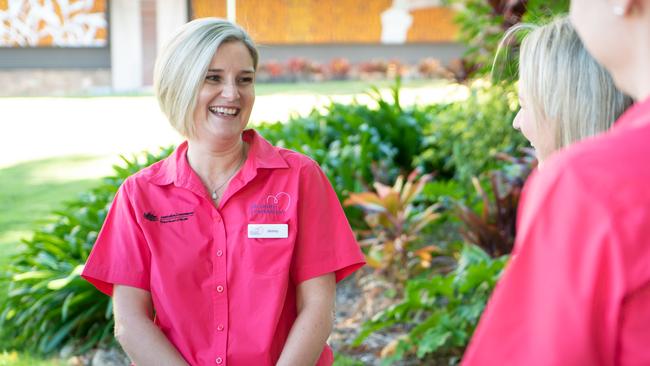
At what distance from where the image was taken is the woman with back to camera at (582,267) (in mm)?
938

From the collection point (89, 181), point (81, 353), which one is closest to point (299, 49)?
point (89, 181)

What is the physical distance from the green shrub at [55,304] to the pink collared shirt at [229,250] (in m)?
2.35

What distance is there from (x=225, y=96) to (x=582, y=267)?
1856 millimetres

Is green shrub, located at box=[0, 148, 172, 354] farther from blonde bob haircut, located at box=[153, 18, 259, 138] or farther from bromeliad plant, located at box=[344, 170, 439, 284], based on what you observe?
blonde bob haircut, located at box=[153, 18, 259, 138]

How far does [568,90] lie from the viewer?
155cm

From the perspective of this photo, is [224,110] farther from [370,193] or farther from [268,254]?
[370,193]

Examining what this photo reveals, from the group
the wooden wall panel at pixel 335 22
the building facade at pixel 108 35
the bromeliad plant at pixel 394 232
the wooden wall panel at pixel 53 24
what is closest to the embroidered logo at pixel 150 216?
the bromeliad plant at pixel 394 232

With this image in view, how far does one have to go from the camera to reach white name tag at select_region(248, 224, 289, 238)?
2.60m

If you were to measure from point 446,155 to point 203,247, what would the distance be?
5.98 meters

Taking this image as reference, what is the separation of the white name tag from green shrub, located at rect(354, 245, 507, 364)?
1.92m

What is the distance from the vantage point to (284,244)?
2607 millimetres

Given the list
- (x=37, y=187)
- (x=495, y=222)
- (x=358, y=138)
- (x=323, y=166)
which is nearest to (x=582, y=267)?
(x=495, y=222)

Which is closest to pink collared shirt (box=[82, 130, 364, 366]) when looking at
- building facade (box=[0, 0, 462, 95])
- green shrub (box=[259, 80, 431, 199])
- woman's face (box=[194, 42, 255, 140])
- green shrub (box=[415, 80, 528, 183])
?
woman's face (box=[194, 42, 255, 140])

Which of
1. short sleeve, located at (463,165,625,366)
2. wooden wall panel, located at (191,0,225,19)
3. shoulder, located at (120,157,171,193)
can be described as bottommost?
wooden wall panel, located at (191,0,225,19)
